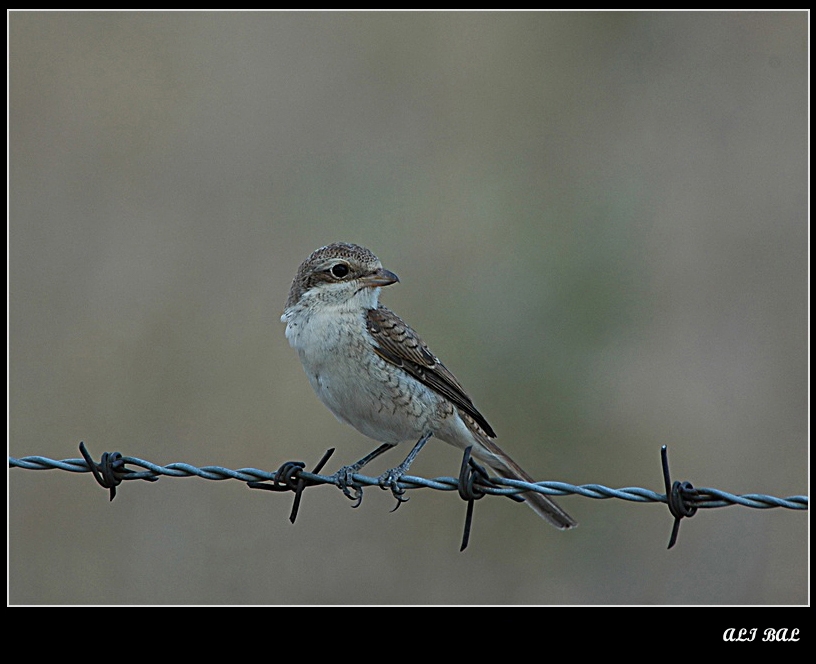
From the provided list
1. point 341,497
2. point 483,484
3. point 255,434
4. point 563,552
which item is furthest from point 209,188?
point 483,484

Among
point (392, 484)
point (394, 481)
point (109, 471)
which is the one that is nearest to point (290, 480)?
point (394, 481)

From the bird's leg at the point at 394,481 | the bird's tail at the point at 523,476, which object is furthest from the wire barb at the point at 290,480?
the bird's tail at the point at 523,476

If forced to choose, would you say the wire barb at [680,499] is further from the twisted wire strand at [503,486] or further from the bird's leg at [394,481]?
the bird's leg at [394,481]

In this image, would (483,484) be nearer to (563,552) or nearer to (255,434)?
(563,552)

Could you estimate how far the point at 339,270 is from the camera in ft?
17.8

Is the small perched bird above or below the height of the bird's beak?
below

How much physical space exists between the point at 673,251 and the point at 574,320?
48.7 inches

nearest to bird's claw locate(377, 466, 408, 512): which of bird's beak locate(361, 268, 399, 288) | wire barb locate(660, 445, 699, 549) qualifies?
bird's beak locate(361, 268, 399, 288)

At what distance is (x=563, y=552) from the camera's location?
7387 millimetres

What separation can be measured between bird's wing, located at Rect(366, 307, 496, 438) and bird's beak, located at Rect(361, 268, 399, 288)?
157 mm

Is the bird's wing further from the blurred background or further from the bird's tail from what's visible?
the blurred background

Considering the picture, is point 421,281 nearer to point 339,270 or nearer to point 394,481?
point 339,270

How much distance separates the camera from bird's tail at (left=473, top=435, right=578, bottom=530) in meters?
5.25

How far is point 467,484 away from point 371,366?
1.38 m
